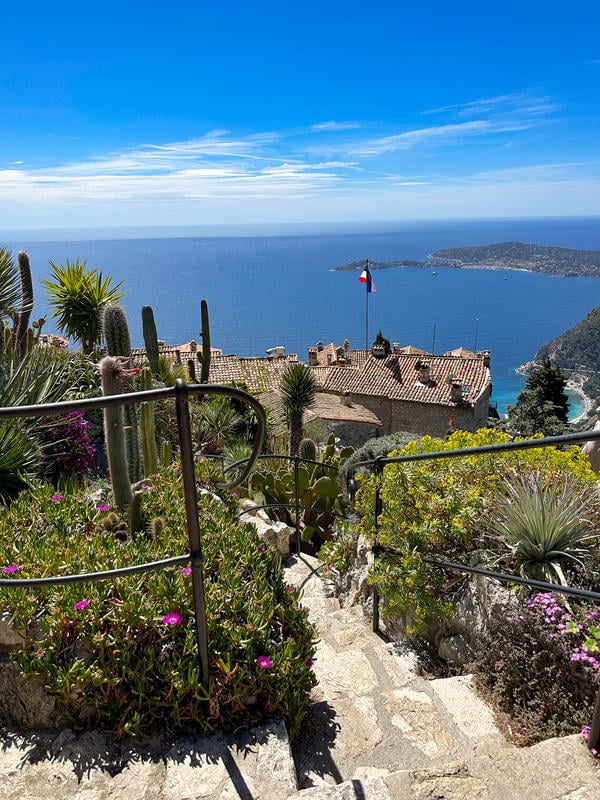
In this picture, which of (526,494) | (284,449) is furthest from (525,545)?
(284,449)

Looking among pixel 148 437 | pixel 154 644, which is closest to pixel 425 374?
pixel 148 437

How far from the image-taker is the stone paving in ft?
6.02

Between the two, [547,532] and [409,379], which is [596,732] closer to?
[547,532]

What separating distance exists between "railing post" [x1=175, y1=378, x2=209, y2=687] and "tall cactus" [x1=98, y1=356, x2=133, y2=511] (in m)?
2.16

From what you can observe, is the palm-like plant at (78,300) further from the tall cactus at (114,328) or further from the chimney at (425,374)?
the chimney at (425,374)

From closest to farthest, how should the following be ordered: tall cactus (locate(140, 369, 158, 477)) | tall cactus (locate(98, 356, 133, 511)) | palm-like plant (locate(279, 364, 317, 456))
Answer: tall cactus (locate(98, 356, 133, 511)), tall cactus (locate(140, 369, 158, 477)), palm-like plant (locate(279, 364, 317, 456))

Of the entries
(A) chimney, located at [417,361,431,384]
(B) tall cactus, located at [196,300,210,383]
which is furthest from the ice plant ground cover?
(A) chimney, located at [417,361,431,384]

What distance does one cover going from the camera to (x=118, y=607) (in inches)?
93.0

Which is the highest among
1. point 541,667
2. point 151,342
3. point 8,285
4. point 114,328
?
point 8,285

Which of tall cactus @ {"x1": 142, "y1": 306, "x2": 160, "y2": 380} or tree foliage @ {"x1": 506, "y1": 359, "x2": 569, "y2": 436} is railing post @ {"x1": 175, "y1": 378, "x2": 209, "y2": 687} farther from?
tree foliage @ {"x1": 506, "y1": 359, "x2": 569, "y2": 436}

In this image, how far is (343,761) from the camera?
2369 millimetres

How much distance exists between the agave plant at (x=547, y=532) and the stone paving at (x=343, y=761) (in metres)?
0.72

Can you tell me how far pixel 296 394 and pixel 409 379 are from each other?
1932 cm

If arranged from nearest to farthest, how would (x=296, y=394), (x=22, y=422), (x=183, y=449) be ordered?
(x=183, y=449), (x=22, y=422), (x=296, y=394)
